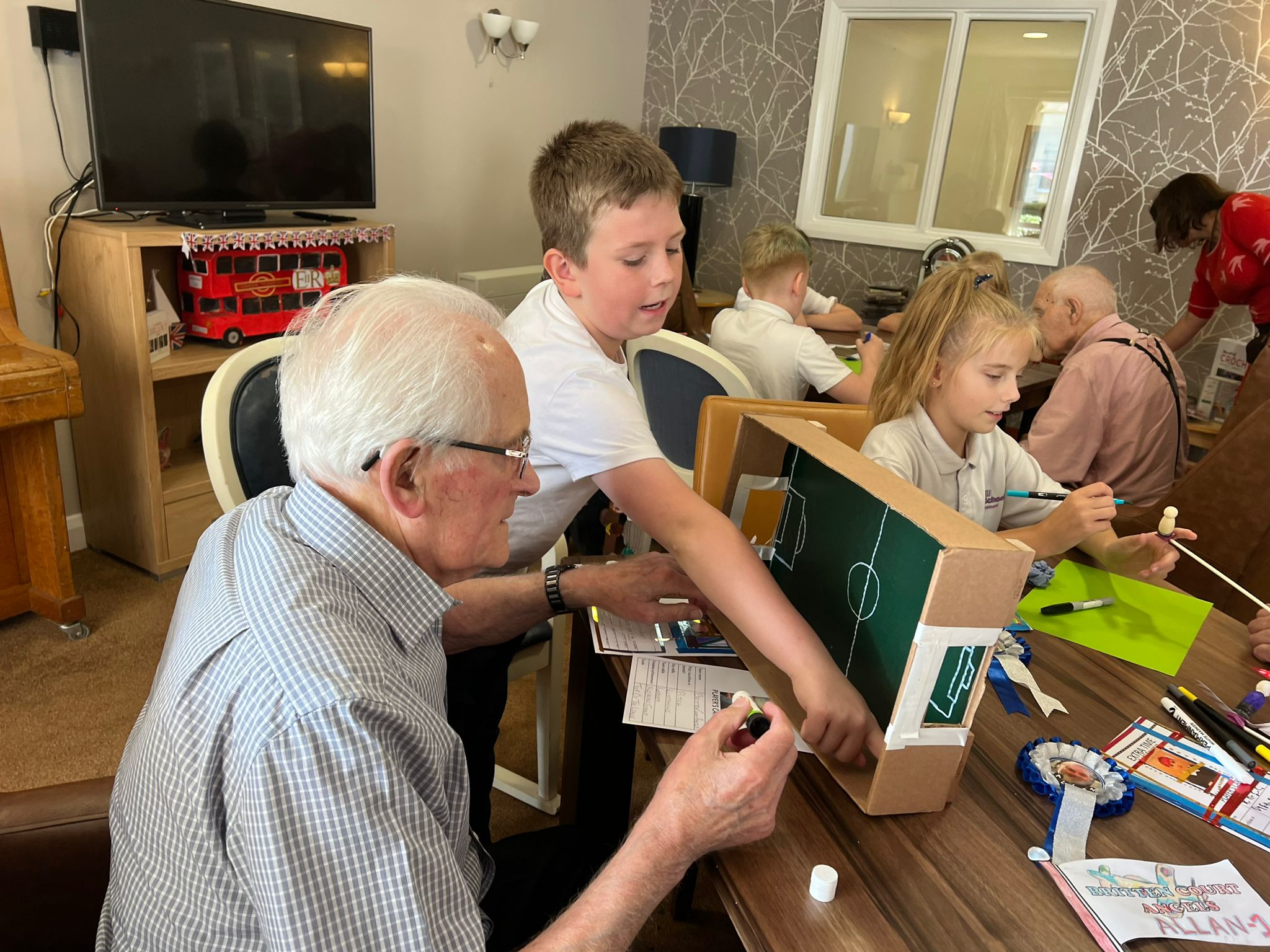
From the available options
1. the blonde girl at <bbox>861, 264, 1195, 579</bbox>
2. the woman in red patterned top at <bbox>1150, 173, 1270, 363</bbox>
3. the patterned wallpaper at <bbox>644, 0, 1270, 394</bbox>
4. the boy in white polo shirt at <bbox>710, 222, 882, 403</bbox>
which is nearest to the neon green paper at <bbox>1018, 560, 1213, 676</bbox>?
the blonde girl at <bbox>861, 264, 1195, 579</bbox>

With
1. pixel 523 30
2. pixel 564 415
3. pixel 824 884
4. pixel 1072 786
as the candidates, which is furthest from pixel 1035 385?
pixel 523 30

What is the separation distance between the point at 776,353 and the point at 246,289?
179cm

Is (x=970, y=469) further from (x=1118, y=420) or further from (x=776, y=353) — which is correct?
(x=776, y=353)

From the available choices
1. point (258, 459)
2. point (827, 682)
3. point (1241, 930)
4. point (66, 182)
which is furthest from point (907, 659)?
point (66, 182)

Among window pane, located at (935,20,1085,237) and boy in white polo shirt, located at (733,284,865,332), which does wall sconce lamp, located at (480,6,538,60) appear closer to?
boy in white polo shirt, located at (733,284,865,332)

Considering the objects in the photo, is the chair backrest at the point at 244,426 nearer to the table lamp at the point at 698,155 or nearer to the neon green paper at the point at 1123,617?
the neon green paper at the point at 1123,617

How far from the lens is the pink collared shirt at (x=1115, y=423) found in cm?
245

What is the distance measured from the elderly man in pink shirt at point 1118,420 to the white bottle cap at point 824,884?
1.97 m

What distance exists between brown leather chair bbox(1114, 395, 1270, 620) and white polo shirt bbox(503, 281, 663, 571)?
1.35 metres

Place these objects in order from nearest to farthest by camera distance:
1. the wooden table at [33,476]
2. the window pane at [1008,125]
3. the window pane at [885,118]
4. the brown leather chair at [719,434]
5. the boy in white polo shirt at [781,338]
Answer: the brown leather chair at [719,434] < the wooden table at [33,476] < the boy in white polo shirt at [781,338] < the window pane at [1008,125] < the window pane at [885,118]

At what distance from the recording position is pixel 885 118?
4.95 meters

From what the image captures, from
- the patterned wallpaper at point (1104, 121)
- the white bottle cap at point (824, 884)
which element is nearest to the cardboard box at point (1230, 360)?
the patterned wallpaper at point (1104, 121)

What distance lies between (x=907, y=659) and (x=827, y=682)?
0.50ft

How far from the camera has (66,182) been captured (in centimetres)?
282
